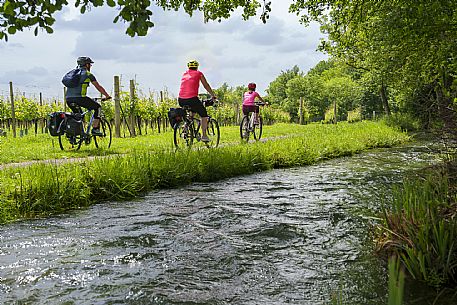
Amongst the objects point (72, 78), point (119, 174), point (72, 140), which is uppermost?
point (72, 78)

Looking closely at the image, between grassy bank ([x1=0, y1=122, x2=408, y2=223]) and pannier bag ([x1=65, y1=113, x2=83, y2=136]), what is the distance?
3.35 m

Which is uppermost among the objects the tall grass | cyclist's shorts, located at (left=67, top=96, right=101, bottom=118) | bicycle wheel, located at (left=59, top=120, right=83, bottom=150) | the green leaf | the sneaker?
the green leaf

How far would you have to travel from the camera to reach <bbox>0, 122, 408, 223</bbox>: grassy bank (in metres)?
A: 6.05

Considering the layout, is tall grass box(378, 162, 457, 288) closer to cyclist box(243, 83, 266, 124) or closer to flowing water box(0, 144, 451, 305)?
flowing water box(0, 144, 451, 305)

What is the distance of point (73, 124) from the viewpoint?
1148 centimetres

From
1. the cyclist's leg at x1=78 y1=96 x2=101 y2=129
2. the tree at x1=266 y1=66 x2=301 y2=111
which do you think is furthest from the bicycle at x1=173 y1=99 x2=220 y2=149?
the tree at x1=266 y1=66 x2=301 y2=111

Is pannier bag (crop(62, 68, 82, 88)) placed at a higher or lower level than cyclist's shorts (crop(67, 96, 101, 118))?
higher

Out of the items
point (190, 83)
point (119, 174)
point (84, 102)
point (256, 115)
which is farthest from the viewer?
point (256, 115)

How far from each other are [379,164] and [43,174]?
7996 millimetres

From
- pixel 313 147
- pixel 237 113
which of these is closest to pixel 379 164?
pixel 313 147

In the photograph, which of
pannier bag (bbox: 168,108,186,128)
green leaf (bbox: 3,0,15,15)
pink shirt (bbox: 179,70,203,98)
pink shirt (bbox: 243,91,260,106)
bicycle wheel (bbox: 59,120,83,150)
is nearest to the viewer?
green leaf (bbox: 3,0,15,15)

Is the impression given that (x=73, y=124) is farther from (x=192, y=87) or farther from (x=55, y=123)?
(x=192, y=87)

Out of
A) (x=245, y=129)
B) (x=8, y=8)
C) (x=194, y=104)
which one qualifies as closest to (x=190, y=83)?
(x=194, y=104)

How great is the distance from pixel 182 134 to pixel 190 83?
139 cm
